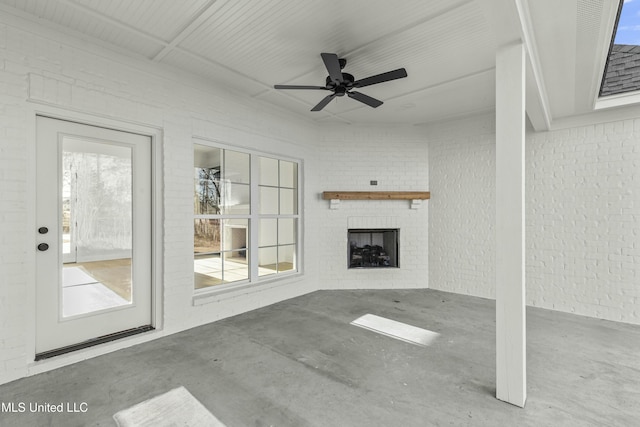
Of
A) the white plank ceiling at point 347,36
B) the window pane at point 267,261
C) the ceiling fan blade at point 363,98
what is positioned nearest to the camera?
the white plank ceiling at point 347,36

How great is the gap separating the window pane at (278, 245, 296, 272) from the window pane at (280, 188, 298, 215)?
→ 567 mm

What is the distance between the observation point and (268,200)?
4.55 metres

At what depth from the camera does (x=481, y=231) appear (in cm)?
474

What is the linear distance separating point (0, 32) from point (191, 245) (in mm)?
2297

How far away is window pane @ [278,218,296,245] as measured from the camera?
4746 millimetres

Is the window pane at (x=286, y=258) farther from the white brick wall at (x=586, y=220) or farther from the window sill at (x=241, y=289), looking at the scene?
the white brick wall at (x=586, y=220)

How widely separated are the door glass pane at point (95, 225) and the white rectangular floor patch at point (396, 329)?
2.56 metres

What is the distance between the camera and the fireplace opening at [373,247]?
17.6 feet

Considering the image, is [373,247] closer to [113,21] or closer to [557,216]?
[557,216]

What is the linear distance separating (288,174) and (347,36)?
8.15ft

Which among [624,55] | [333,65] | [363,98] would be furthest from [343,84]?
[624,55]

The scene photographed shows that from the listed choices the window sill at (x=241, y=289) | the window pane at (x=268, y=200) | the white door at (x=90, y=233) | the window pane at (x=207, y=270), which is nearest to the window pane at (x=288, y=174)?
the window pane at (x=268, y=200)

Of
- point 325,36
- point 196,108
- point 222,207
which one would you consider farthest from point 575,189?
point 196,108

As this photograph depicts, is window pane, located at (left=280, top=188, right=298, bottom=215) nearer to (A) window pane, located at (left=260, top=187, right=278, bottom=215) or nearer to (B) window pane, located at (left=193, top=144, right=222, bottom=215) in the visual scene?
(A) window pane, located at (left=260, top=187, right=278, bottom=215)
